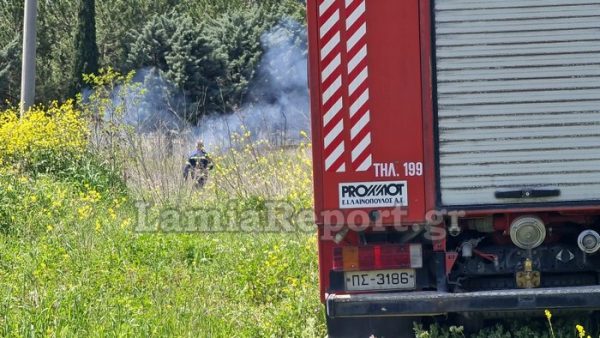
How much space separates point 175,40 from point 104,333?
1166 inches

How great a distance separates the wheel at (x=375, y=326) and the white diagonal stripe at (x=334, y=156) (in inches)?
46.2

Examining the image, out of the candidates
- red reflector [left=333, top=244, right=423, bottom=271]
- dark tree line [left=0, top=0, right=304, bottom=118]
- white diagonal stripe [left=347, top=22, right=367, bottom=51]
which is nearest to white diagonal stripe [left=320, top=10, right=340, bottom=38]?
white diagonal stripe [left=347, top=22, right=367, bottom=51]

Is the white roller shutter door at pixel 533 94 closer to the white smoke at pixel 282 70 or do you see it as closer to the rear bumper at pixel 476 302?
the rear bumper at pixel 476 302

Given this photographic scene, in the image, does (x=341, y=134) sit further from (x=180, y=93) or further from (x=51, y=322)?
(x=180, y=93)

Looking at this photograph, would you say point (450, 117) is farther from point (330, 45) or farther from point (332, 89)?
point (330, 45)

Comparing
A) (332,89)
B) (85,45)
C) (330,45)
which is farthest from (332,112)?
(85,45)

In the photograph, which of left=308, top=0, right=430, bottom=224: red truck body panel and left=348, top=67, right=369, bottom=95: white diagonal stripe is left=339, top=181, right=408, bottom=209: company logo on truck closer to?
left=308, top=0, right=430, bottom=224: red truck body panel

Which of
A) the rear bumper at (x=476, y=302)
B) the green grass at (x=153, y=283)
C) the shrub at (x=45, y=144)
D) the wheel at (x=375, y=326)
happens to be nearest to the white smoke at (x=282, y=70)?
the shrub at (x=45, y=144)

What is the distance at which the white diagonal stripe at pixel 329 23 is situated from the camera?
578 centimetres

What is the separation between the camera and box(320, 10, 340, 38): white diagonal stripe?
5777 mm

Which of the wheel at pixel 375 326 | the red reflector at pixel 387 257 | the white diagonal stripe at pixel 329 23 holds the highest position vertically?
the white diagonal stripe at pixel 329 23

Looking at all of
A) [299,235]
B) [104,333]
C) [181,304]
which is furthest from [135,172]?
[104,333]

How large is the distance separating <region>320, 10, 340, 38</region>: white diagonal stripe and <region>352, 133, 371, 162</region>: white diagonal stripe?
2.34 ft

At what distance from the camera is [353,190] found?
5.75 m
